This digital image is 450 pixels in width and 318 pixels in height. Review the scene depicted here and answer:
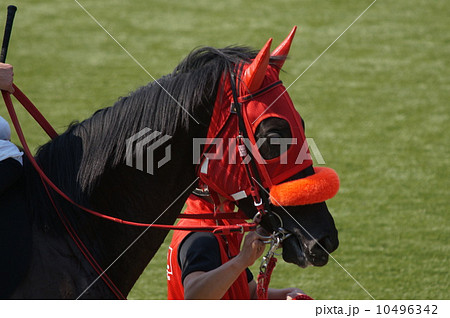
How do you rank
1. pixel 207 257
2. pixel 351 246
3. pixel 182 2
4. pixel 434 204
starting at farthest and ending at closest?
pixel 182 2 → pixel 434 204 → pixel 351 246 → pixel 207 257

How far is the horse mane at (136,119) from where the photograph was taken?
282 centimetres

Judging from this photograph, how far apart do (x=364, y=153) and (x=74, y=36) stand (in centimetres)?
531

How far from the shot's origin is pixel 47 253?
279 cm

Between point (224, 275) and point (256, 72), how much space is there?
870 millimetres

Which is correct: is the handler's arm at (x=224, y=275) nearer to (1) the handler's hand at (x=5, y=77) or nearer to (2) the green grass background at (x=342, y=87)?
(1) the handler's hand at (x=5, y=77)

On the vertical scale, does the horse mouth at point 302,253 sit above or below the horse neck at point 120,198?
below

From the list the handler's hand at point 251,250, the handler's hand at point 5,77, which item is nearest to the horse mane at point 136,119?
the handler's hand at point 5,77

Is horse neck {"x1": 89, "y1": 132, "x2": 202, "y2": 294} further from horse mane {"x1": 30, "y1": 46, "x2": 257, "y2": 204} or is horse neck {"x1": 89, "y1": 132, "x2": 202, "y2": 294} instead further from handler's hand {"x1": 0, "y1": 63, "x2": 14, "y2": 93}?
handler's hand {"x1": 0, "y1": 63, "x2": 14, "y2": 93}

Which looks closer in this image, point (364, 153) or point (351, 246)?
point (351, 246)

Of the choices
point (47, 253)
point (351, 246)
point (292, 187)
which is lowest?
point (351, 246)

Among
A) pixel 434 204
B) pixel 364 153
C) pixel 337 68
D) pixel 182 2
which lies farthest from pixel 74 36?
pixel 434 204

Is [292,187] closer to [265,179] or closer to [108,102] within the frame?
[265,179]

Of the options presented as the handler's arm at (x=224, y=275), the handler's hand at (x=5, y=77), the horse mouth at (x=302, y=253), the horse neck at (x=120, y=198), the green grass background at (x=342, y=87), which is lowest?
the green grass background at (x=342, y=87)

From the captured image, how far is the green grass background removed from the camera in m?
5.60
